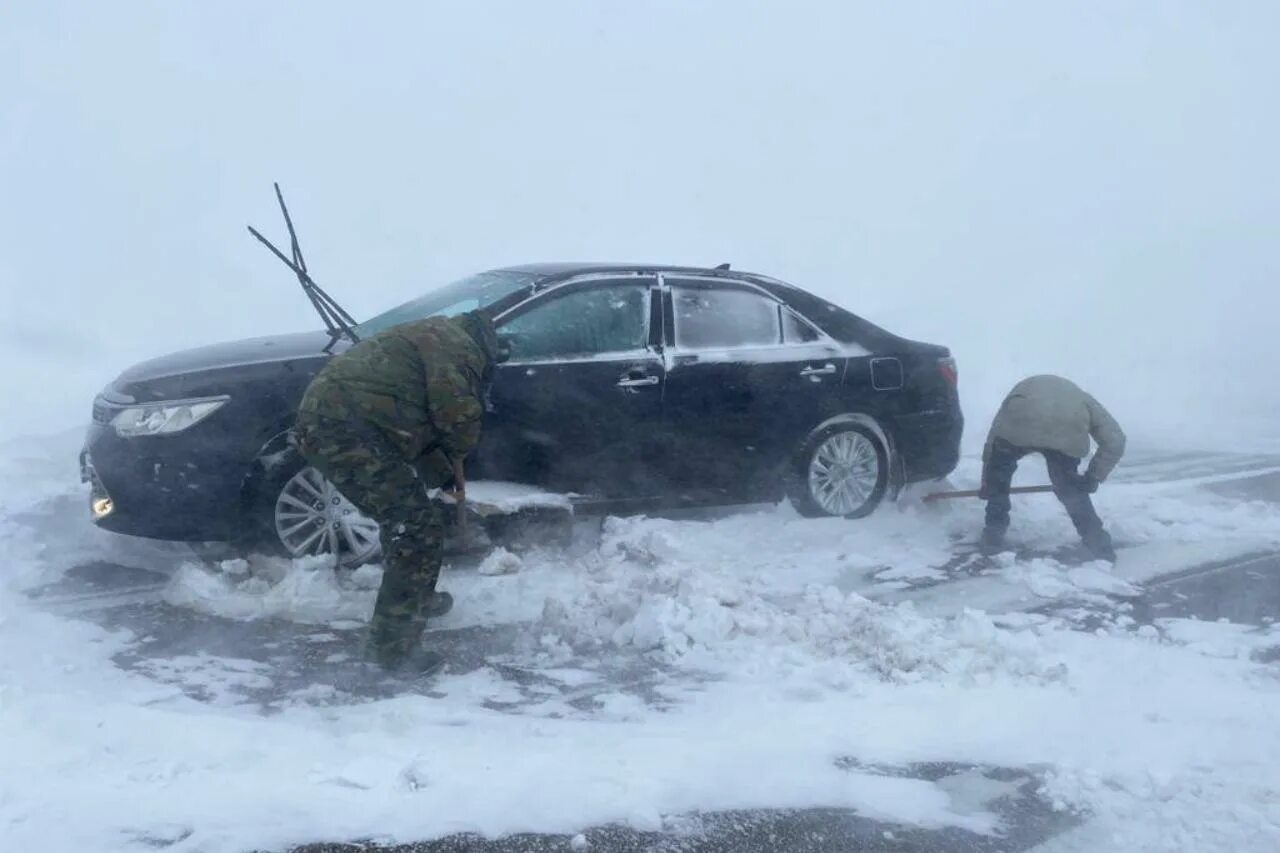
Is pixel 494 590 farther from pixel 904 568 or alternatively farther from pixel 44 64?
pixel 44 64

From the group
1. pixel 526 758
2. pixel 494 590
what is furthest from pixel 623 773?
pixel 494 590

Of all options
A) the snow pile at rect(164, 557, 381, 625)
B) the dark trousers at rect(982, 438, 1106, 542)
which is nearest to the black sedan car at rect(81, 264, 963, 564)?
the snow pile at rect(164, 557, 381, 625)

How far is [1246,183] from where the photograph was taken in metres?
23.4

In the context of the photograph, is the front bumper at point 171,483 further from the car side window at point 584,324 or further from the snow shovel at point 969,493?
the snow shovel at point 969,493

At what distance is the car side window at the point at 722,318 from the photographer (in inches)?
255

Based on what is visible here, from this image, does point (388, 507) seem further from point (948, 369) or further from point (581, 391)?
point (948, 369)

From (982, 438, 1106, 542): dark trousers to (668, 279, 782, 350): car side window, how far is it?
1398 mm

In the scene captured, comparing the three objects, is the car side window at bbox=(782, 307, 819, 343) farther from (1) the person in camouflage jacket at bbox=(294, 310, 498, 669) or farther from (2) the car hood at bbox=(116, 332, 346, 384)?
(1) the person in camouflage jacket at bbox=(294, 310, 498, 669)

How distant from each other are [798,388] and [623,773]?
335 cm

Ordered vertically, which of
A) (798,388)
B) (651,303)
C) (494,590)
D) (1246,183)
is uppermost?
(1246,183)

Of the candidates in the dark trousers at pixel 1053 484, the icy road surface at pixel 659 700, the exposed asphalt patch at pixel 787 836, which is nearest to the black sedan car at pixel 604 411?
the icy road surface at pixel 659 700

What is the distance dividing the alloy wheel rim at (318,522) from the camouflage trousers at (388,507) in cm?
99

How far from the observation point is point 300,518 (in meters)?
5.54

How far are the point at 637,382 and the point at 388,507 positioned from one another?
6.64 ft
